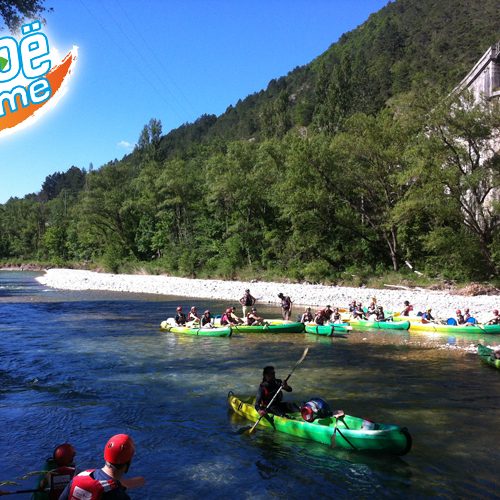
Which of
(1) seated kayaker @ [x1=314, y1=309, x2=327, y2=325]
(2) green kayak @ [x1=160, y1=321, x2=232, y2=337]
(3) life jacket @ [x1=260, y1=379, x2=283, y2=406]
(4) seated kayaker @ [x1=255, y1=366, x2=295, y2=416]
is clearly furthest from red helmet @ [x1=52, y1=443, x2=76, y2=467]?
(1) seated kayaker @ [x1=314, y1=309, x2=327, y2=325]

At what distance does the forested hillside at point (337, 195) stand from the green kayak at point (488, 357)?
14.2m

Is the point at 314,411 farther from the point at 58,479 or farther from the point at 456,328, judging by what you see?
the point at 456,328

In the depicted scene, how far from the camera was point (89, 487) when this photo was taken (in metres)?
3.53

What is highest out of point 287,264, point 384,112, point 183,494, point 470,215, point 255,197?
point 384,112

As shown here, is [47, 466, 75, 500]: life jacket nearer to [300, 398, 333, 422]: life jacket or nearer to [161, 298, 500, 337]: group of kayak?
[300, 398, 333, 422]: life jacket

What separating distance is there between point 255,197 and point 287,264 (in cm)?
782

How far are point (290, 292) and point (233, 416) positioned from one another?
928 inches

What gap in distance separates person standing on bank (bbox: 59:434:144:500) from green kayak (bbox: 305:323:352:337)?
52.9ft

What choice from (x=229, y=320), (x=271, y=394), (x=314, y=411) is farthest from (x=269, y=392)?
(x=229, y=320)

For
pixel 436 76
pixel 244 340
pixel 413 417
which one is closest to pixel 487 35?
pixel 436 76

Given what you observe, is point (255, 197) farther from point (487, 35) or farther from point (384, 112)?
point (487, 35)

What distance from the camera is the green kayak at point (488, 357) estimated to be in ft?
44.5

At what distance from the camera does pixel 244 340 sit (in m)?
18.8

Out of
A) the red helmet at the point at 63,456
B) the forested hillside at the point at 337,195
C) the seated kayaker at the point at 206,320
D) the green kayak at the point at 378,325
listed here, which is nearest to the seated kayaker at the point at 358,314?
the green kayak at the point at 378,325
